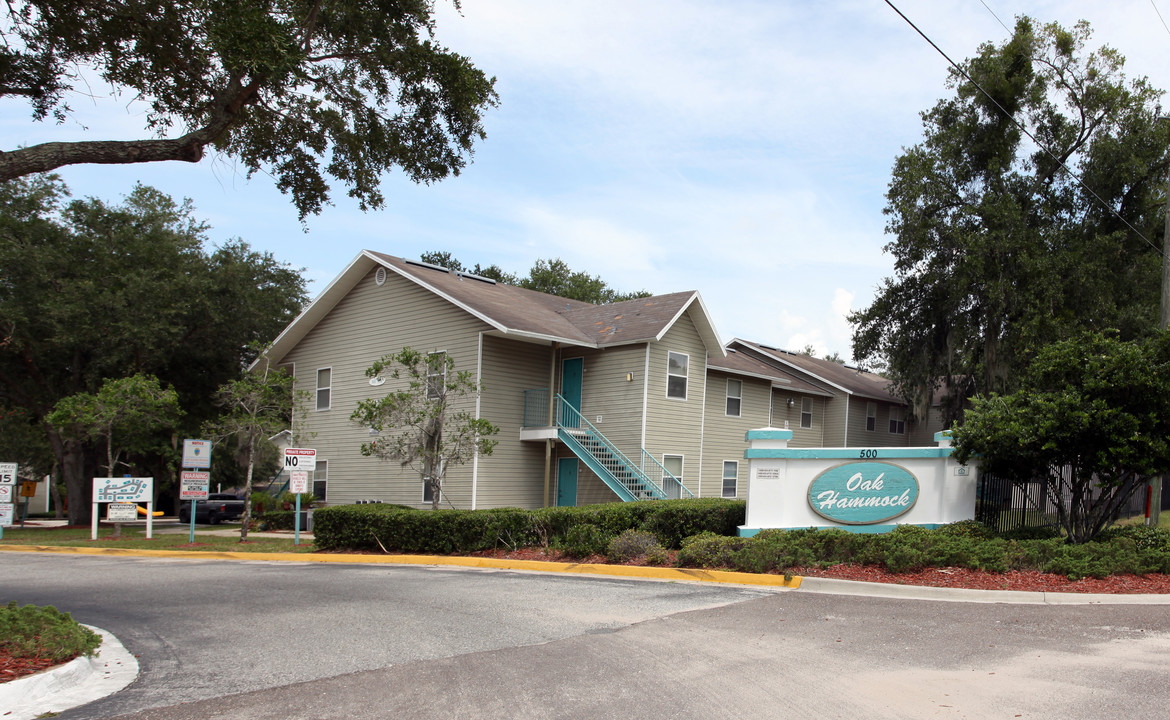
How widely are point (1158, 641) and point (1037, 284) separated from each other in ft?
65.7

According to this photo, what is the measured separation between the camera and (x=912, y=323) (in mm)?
30781

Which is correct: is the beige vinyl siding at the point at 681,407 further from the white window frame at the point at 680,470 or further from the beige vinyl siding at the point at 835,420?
the beige vinyl siding at the point at 835,420

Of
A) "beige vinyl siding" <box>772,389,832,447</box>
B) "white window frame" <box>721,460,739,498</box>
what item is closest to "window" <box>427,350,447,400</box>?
"white window frame" <box>721,460,739,498</box>

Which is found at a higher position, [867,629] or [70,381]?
[70,381]

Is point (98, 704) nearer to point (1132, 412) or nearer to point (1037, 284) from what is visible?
point (1132, 412)

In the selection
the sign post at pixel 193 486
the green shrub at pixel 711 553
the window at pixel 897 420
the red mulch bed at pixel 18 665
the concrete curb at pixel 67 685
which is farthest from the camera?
the window at pixel 897 420

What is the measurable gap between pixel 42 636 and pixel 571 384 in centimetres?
1804

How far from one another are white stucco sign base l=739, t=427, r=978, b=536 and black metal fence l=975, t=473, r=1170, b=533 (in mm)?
378

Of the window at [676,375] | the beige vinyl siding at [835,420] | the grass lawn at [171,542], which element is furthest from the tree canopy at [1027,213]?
the grass lawn at [171,542]

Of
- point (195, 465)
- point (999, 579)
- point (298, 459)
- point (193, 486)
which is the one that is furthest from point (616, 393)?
point (999, 579)

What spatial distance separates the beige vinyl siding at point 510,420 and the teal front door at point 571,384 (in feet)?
1.77

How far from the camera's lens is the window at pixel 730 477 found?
88.5 feet

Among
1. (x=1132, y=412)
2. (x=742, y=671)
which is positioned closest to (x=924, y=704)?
(x=742, y=671)

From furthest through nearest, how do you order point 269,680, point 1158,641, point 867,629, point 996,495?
point 996,495
point 867,629
point 1158,641
point 269,680
